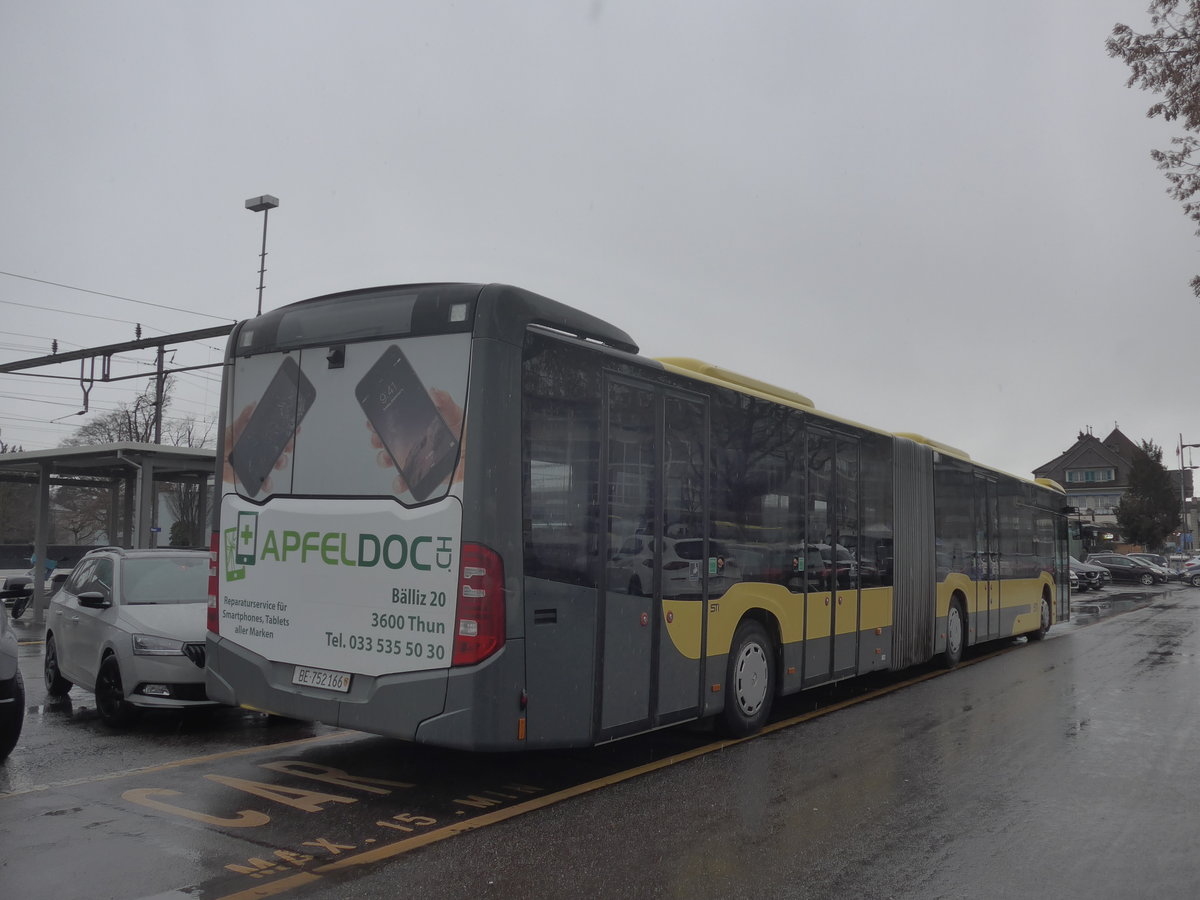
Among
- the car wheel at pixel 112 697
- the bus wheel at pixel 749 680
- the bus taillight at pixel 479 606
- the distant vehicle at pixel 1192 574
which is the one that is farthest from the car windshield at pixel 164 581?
the distant vehicle at pixel 1192 574

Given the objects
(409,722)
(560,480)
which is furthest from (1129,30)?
(409,722)

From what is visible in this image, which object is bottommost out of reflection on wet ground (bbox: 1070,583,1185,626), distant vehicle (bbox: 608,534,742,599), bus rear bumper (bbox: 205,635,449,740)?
reflection on wet ground (bbox: 1070,583,1185,626)

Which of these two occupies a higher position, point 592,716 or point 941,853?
point 592,716

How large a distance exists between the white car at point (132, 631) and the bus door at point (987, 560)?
452 inches

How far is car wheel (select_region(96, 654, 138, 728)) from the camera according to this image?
28.2 ft

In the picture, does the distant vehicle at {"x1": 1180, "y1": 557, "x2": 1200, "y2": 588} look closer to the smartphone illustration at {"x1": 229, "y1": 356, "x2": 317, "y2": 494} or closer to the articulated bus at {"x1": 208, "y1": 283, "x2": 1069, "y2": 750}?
the articulated bus at {"x1": 208, "y1": 283, "x2": 1069, "y2": 750}

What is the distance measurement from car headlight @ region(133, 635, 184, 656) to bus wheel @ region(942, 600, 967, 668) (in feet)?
33.8

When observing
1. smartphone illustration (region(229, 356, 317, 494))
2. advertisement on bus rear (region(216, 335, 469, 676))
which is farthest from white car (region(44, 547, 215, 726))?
smartphone illustration (region(229, 356, 317, 494))

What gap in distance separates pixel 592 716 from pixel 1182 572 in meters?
55.5

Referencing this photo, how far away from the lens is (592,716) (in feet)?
21.1

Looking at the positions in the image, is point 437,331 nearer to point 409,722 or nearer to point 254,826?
point 409,722

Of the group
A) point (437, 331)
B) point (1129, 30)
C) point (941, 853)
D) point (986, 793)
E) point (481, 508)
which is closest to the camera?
point (941, 853)

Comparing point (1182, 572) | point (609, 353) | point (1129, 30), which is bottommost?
point (1182, 572)

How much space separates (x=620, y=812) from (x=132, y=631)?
199 inches
